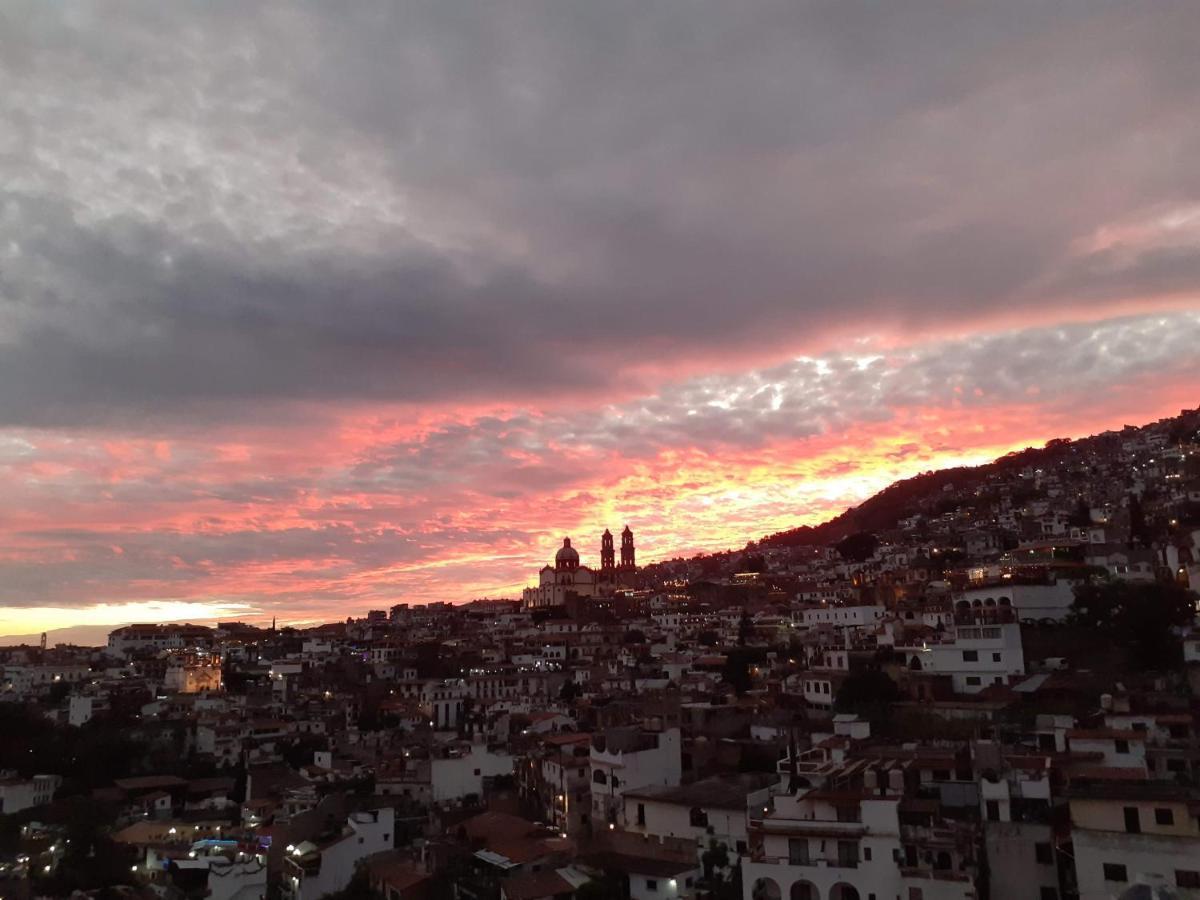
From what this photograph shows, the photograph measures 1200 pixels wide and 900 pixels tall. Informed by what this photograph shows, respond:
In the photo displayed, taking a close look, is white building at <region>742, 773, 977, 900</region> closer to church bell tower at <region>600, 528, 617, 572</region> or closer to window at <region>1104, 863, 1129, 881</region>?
window at <region>1104, 863, 1129, 881</region>

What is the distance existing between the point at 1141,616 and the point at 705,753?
1581 centimetres

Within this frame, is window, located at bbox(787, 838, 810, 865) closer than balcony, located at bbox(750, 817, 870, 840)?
No

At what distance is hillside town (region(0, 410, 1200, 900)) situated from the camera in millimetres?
19547

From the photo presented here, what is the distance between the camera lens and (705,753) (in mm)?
30562

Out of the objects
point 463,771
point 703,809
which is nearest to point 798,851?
point 703,809

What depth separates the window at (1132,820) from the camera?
681 inches

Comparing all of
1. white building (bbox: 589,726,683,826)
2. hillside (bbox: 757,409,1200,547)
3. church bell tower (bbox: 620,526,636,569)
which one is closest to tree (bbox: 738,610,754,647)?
white building (bbox: 589,726,683,826)

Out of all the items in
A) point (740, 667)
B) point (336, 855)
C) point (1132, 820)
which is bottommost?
point (336, 855)

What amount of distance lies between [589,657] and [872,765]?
40222mm

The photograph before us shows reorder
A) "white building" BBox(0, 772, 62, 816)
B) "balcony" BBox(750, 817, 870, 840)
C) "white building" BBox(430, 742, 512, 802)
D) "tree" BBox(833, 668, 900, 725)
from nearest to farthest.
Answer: "balcony" BBox(750, 817, 870, 840) < "tree" BBox(833, 668, 900, 725) < "white building" BBox(430, 742, 512, 802) < "white building" BBox(0, 772, 62, 816)

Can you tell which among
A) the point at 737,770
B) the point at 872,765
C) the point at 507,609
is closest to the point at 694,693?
the point at 737,770

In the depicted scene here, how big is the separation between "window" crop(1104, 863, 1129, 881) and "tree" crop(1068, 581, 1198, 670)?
611 inches

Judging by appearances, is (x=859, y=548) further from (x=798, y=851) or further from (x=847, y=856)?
(x=847, y=856)

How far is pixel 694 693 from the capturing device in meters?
→ 39.4
